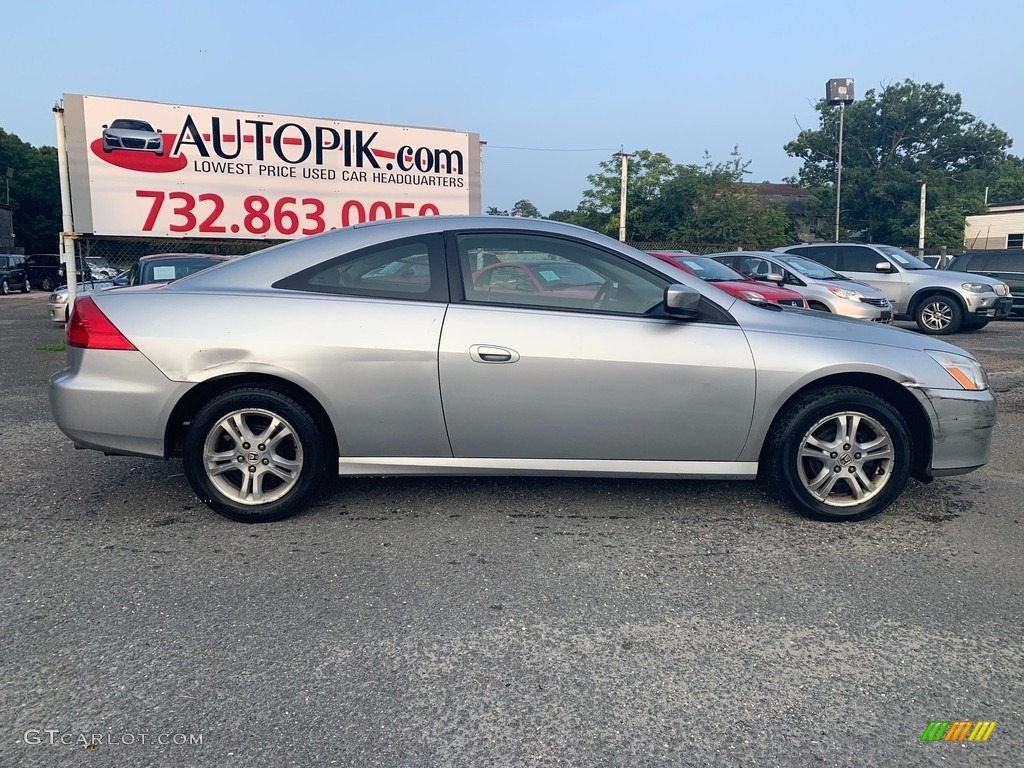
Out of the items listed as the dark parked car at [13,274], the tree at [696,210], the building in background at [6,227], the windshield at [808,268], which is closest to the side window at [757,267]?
the windshield at [808,268]

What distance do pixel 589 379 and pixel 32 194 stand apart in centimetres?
6302

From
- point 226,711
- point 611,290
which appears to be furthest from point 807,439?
point 226,711

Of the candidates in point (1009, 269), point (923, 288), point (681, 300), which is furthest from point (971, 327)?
point (681, 300)

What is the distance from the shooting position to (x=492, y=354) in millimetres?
3986

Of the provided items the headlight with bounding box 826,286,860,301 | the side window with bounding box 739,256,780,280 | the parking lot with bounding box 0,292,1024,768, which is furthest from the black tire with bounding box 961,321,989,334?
the parking lot with bounding box 0,292,1024,768

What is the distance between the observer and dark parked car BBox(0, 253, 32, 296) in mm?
31198

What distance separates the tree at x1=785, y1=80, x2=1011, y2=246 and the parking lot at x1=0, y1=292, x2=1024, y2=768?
44737mm

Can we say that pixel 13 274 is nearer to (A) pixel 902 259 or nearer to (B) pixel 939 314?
(A) pixel 902 259

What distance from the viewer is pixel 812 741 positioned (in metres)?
2.40

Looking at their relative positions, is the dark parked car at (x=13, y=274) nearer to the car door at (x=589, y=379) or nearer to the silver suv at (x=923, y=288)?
the silver suv at (x=923, y=288)

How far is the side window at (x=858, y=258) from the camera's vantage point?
1498 cm

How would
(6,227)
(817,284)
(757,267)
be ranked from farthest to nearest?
1. (6,227)
2. (757,267)
3. (817,284)

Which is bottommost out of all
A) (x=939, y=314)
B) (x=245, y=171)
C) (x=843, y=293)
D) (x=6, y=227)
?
(x=939, y=314)

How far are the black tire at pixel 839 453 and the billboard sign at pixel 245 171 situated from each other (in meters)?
9.58
